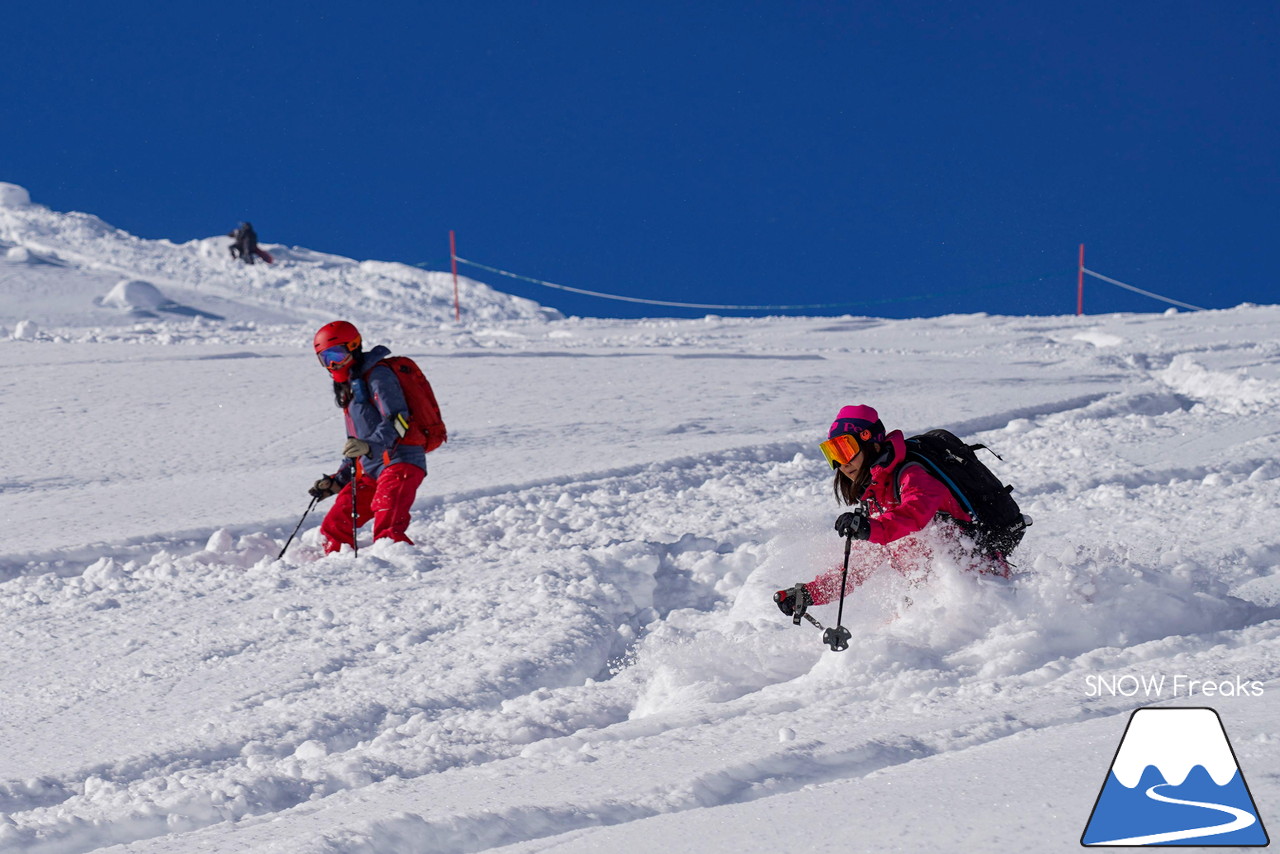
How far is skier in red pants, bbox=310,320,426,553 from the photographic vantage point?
20.4ft

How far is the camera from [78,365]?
11539mm

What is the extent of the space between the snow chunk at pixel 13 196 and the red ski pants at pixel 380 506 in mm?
30116

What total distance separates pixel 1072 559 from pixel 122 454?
6.71 metres

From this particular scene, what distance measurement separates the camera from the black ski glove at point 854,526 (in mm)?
4180

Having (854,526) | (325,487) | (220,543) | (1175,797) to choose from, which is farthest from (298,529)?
(1175,797)

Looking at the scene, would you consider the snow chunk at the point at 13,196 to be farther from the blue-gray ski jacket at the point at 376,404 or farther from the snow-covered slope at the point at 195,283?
the blue-gray ski jacket at the point at 376,404

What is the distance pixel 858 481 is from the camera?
4.52 metres

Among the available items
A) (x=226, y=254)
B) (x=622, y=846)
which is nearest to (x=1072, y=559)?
(x=622, y=846)

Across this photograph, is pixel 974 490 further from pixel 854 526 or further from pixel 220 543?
pixel 220 543

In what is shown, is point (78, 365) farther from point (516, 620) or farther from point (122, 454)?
point (516, 620)

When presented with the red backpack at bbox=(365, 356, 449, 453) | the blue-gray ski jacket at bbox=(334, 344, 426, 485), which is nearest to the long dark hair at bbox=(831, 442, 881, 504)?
the red backpack at bbox=(365, 356, 449, 453)

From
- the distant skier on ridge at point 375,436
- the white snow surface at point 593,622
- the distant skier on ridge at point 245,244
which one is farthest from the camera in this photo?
the distant skier on ridge at point 245,244

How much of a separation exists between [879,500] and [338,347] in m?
3.06

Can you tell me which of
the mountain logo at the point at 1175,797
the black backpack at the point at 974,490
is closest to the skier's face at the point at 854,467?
the black backpack at the point at 974,490
